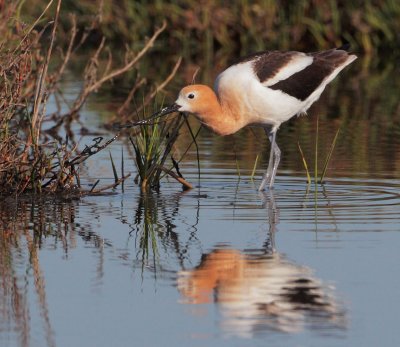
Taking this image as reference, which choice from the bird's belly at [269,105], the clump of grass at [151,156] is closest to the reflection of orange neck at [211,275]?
the clump of grass at [151,156]

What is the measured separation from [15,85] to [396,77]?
32.5 ft

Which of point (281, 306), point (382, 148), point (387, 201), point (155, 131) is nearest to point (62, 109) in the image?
point (382, 148)

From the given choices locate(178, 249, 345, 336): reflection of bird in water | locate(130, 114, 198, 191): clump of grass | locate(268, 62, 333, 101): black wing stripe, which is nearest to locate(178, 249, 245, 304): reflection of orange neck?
locate(178, 249, 345, 336): reflection of bird in water

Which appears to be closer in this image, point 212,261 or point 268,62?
point 212,261

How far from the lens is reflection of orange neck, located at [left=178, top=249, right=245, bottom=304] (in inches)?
252

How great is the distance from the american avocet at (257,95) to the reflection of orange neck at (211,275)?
7.83 ft

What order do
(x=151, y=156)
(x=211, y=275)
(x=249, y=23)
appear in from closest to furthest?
1. (x=211, y=275)
2. (x=151, y=156)
3. (x=249, y=23)

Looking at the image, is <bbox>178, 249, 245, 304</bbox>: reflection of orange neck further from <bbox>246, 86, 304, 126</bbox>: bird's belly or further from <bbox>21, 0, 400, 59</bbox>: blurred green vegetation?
<bbox>21, 0, 400, 59</bbox>: blurred green vegetation

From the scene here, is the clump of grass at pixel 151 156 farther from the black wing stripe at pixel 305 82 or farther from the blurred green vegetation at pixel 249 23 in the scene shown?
the blurred green vegetation at pixel 249 23

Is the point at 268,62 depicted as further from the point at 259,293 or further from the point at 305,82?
the point at 259,293

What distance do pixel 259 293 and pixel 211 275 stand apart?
48 centimetres

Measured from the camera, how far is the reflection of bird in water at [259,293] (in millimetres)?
5848

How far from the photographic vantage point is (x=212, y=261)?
23.3ft

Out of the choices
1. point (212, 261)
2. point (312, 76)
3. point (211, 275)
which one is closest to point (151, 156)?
point (312, 76)
